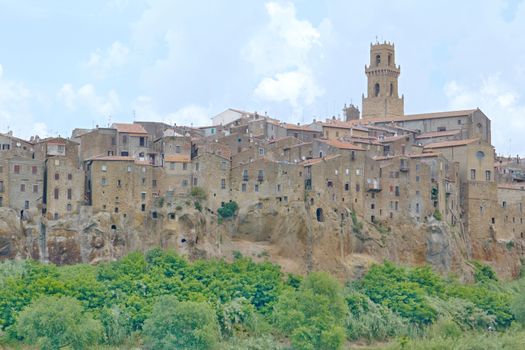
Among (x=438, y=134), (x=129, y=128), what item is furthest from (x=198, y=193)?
(x=438, y=134)

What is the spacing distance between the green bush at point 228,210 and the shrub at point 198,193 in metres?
1.47

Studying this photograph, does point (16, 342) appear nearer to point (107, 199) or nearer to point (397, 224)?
point (107, 199)

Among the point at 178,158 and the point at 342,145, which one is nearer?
the point at 178,158

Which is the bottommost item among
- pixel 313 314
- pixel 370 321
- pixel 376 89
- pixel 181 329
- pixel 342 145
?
pixel 181 329

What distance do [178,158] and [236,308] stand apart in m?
14.1

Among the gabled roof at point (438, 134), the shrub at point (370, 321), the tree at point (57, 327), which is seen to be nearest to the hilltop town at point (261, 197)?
the gabled roof at point (438, 134)

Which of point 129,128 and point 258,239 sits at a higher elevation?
point 129,128

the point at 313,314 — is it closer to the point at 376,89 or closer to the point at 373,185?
the point at 373,185

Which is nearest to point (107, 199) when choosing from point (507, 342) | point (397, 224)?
point (397, 224)

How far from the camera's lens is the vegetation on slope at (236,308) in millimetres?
85750

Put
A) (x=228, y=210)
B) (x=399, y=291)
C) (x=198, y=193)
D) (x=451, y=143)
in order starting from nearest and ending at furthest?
(x=399, y=291)
(x=198, y=193)
(x=228, y=210)
(x=451, y=143)

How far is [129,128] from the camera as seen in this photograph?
342 feet

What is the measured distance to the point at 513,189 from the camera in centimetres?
11131

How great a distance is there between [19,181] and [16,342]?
13.3 m
